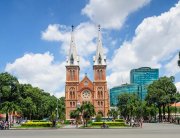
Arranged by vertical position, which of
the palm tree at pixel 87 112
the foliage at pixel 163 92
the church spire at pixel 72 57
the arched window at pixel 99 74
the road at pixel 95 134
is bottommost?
the road at pixel 95 134

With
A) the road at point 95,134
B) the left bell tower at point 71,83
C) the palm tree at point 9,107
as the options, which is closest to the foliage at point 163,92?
the left bell tower at point 71,83

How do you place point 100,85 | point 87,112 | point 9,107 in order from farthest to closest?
point 100,85 → point 9,107 → point 87,112

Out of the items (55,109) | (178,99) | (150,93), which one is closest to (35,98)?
(55,109)

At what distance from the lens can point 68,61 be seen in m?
141

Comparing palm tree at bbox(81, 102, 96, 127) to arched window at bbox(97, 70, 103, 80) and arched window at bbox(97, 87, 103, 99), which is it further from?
arched window at bbox(97, 70, 103, 80)

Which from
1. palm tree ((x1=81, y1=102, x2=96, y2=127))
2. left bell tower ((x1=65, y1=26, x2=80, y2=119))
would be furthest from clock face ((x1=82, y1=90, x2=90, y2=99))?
palm tree ((x1=81, y1=102, x2=96, y2=127))

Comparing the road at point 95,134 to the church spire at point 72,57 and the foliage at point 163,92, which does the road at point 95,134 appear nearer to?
the foliage at point 163,92

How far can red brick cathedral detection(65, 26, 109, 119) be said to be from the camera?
137125 millimetres

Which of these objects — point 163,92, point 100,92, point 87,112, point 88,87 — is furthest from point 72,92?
point 87,112

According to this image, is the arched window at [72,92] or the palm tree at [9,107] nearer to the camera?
the palm tree at [9,107]

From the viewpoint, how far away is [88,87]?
5477 inches

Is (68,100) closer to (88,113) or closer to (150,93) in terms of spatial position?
(150,93)

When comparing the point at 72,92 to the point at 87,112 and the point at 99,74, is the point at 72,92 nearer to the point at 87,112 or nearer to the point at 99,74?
the point at 99,74

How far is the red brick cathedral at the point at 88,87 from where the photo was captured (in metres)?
137
